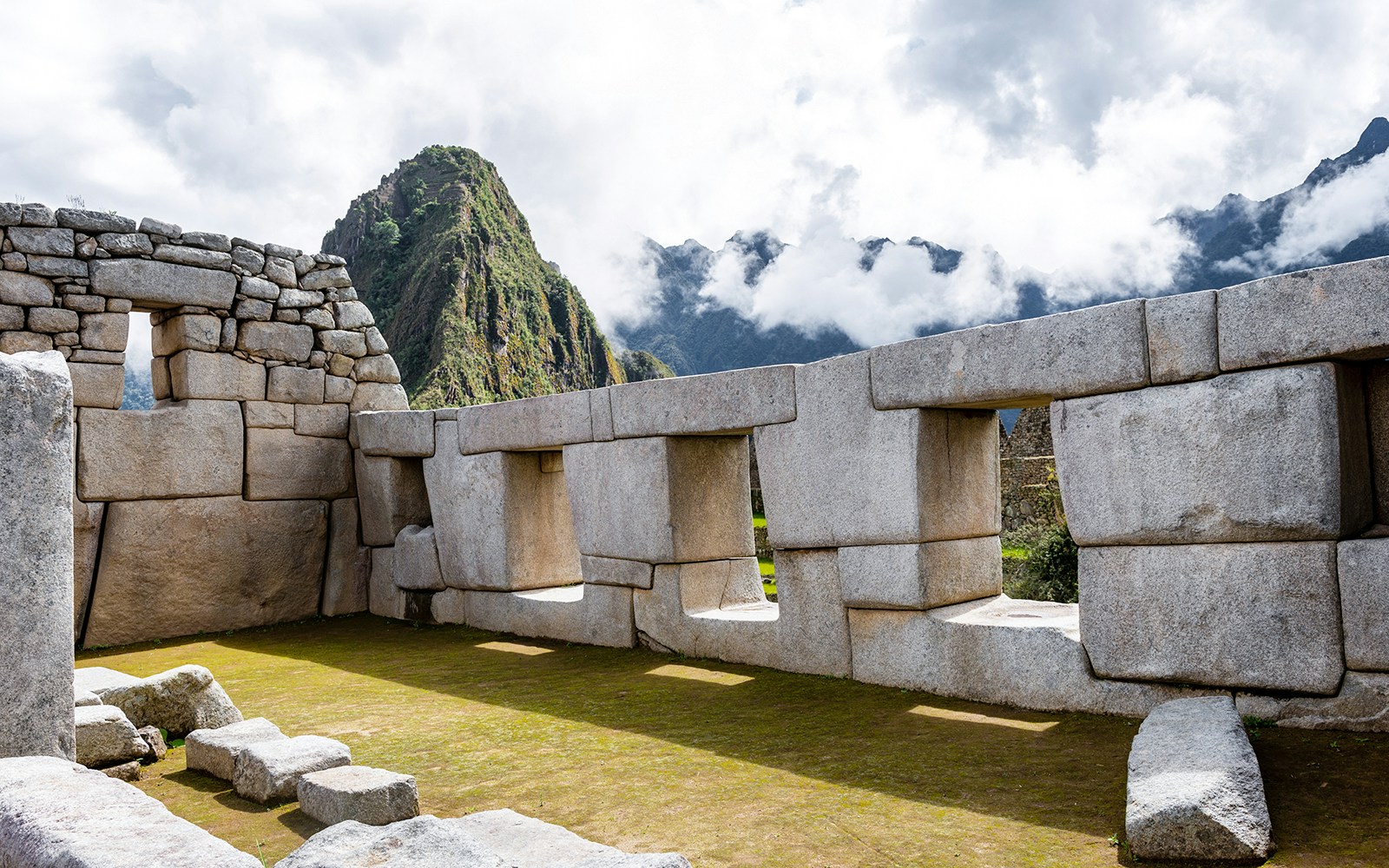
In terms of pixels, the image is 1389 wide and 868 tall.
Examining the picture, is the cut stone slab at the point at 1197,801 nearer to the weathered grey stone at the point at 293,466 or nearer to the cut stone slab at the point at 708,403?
the cut stone slab at the point at 708,403

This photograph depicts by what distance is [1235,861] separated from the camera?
2.96 metres

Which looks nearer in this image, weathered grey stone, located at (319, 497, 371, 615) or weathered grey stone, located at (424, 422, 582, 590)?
weathered grey stone, located at (424, 422, 582, 590)

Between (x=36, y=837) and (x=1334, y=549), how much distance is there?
446 centimetres

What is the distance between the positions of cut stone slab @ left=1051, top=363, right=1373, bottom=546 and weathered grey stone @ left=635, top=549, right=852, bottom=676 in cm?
161

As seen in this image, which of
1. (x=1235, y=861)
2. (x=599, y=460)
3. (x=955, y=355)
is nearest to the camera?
(x=1235, y=861)

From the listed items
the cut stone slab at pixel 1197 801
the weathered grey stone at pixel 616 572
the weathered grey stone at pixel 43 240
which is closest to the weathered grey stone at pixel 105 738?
the weathered grey stone at pixel 616 572

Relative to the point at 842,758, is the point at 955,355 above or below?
above

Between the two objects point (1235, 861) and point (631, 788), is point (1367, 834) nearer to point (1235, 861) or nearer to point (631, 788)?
point (1235, 861)

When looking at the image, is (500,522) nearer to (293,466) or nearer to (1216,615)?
(293,466)

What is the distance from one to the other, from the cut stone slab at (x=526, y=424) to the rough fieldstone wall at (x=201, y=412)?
204 centimetres

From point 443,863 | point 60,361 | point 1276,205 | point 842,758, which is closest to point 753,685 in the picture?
point 842,758

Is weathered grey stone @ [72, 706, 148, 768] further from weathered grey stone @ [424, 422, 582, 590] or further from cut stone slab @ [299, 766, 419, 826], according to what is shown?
weathered grey stone @ [424, 422, 582, 590]

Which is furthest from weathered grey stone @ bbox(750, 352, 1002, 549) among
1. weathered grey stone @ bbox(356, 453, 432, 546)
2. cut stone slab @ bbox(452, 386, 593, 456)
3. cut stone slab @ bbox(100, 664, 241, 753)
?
weathered grey stone @ bbox(356, 453, 432, 546)

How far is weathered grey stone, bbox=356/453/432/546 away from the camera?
9.28 meters
